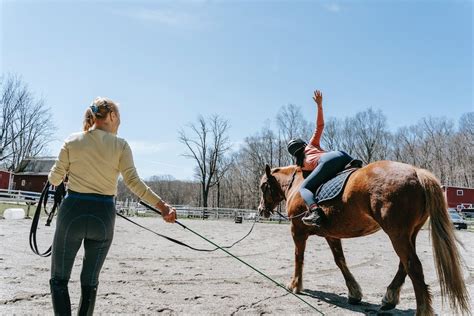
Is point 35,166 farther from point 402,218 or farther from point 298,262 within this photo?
point 402,218

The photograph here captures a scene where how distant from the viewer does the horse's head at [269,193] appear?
7.29 metres

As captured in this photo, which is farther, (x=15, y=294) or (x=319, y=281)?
(x=319, y=281)

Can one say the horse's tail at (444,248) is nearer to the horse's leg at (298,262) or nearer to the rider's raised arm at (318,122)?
the horse's leg at (298,262)

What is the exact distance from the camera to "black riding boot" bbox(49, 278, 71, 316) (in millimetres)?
2844

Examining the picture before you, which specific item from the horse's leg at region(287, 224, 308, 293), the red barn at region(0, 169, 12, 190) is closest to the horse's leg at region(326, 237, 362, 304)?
the horse's leg at region(287, 224, 308, 293)

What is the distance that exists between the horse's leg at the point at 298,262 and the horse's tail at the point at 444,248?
86.4 inches

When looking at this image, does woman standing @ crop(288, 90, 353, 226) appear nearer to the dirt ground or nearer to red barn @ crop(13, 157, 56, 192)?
the dirt ground

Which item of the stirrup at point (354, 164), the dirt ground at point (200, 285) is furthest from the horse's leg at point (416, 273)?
the stirrup at point (354, 164)

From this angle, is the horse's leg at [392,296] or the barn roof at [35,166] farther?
the barn roof at [35,166]

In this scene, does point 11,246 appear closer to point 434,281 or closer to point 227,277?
point 227,277

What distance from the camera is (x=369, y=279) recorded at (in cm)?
681

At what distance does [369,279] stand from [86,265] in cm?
566

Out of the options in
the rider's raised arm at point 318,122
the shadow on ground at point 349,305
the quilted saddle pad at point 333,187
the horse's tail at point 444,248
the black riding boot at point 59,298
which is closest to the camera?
the black riding boot at point 59,298

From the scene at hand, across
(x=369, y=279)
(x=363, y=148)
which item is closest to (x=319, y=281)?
(x=369, y=279)
